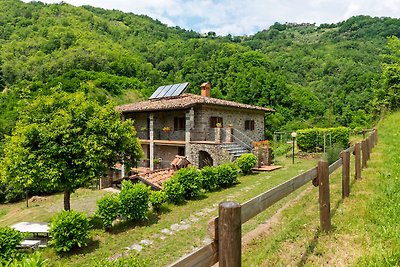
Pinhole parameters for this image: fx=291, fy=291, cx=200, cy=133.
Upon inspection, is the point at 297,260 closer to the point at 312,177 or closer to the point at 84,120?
the point at 312,177

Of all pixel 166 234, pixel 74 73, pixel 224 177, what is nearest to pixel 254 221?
pixel 166 234

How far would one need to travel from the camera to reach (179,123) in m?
20.9

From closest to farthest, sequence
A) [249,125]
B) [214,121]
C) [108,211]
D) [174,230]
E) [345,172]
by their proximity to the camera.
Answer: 1. [345,172]
2. [174,230]
3. [108,211]
4. [214,121]
5. [249,125]

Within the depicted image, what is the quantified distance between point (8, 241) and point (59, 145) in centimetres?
412

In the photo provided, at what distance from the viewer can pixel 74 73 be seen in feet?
158

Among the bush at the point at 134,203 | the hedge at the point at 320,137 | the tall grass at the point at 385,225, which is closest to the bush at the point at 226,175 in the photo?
the bush at the point at 134,203

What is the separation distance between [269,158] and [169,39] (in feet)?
189

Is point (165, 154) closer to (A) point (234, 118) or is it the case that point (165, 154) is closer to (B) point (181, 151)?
(B) point (181, 151)

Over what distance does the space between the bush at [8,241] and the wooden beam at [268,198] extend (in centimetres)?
736

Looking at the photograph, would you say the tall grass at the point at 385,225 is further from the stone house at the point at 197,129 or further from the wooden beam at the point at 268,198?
the stone house at the point at 197,129

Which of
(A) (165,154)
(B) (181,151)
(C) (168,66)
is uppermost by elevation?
(C) (168,66)

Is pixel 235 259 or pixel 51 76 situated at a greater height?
pixel 51 76

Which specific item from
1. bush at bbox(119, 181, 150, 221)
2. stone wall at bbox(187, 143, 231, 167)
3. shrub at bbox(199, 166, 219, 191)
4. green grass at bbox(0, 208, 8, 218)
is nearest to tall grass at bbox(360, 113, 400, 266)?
bush at bbox(119, 181, 150, 221)

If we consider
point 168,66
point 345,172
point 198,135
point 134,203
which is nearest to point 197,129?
point 198,135
